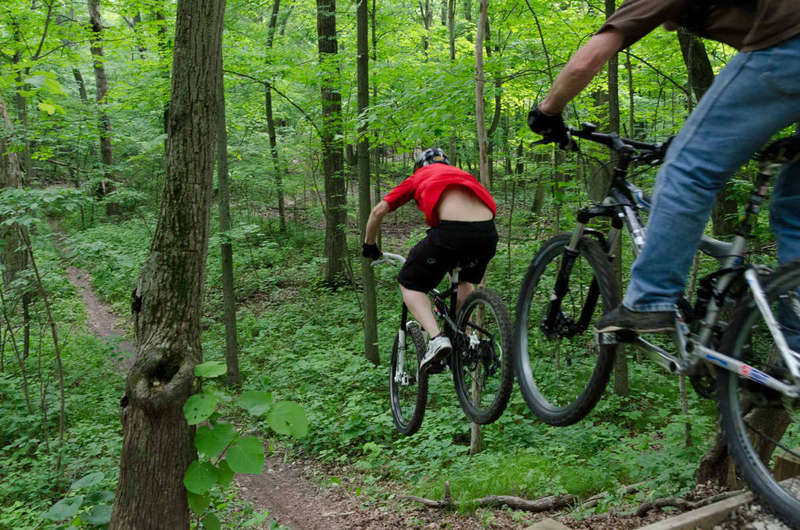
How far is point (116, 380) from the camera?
31.4 ft

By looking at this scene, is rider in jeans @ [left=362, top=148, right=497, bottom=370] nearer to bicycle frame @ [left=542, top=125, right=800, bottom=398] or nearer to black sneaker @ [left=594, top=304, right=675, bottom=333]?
bicycle frame @ [left=542, top=125, right=800, bottom=398]

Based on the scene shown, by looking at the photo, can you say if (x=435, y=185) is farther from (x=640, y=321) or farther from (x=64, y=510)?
(x=64, y=510)

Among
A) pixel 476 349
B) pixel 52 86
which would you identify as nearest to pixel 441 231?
pixel 476 349

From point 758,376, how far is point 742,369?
51 millimetres

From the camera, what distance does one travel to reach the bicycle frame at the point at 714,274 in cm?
178

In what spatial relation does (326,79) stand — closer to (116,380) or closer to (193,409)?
(116,380)

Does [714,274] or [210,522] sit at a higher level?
[714,274]

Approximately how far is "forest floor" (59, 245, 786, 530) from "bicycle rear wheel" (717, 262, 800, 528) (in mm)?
1993

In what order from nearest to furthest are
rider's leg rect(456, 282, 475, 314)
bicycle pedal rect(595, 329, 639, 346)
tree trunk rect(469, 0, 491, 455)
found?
1. bicycle pedal rect(595, 329, 639, 346)
2. rider's leg rect(456, 282, 475, 314)
3. tree trunk rect(469, 0, 491, 455)

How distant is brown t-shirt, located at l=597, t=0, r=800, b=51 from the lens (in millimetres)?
1677

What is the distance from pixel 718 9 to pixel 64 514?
14.1 feet

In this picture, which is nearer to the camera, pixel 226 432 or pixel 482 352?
pixel 226 432

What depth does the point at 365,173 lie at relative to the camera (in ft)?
27.7

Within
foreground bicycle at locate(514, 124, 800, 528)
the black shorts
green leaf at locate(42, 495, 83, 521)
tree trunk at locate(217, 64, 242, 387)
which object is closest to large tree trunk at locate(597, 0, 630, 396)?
the black shorts
